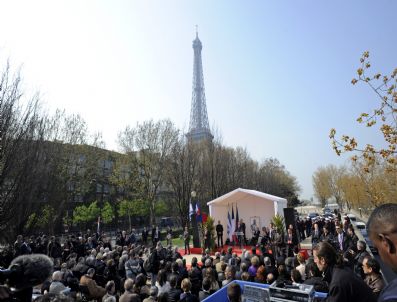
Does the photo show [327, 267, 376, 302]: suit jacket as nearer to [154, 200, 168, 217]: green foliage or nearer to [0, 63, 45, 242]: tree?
[0, 63, 45, 242]: tree

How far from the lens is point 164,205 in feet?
146

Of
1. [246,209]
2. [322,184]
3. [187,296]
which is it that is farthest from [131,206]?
[322,184]

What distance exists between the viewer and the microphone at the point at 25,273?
5.82 feet

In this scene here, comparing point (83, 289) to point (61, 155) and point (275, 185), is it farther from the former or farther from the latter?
point (275, 185)

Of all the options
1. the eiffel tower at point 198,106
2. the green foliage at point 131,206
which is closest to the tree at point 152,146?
the green foliage at point 131,206

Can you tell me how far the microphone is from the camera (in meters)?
1.77

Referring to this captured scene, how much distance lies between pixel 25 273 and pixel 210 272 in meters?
5.87

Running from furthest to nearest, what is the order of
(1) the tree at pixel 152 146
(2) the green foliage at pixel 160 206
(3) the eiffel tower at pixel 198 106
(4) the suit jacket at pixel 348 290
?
1. (3) the eiffel tower at pixel 198 106
2. (2) the green foliage at pixel 160 206
3. (1) the tree at pixel 152 146
4. (4) the suit jacket at pixel 348 290

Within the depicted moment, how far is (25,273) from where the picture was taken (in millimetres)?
1792

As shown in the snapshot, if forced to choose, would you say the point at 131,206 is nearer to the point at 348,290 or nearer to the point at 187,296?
the point at 187,296

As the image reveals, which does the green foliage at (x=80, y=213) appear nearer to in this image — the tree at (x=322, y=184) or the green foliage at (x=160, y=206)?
the green foliage at (x=160, y=206)

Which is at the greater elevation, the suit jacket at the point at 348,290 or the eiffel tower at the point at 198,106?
the eiffel tower at the point at 198,106

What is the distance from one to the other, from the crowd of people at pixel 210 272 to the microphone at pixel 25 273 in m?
0.12

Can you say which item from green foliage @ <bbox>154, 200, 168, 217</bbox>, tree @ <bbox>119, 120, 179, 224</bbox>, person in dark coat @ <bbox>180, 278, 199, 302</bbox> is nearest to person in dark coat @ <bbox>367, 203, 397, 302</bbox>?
person in dark coat @ <bbox>180, 278, 199, 302</bbox>
